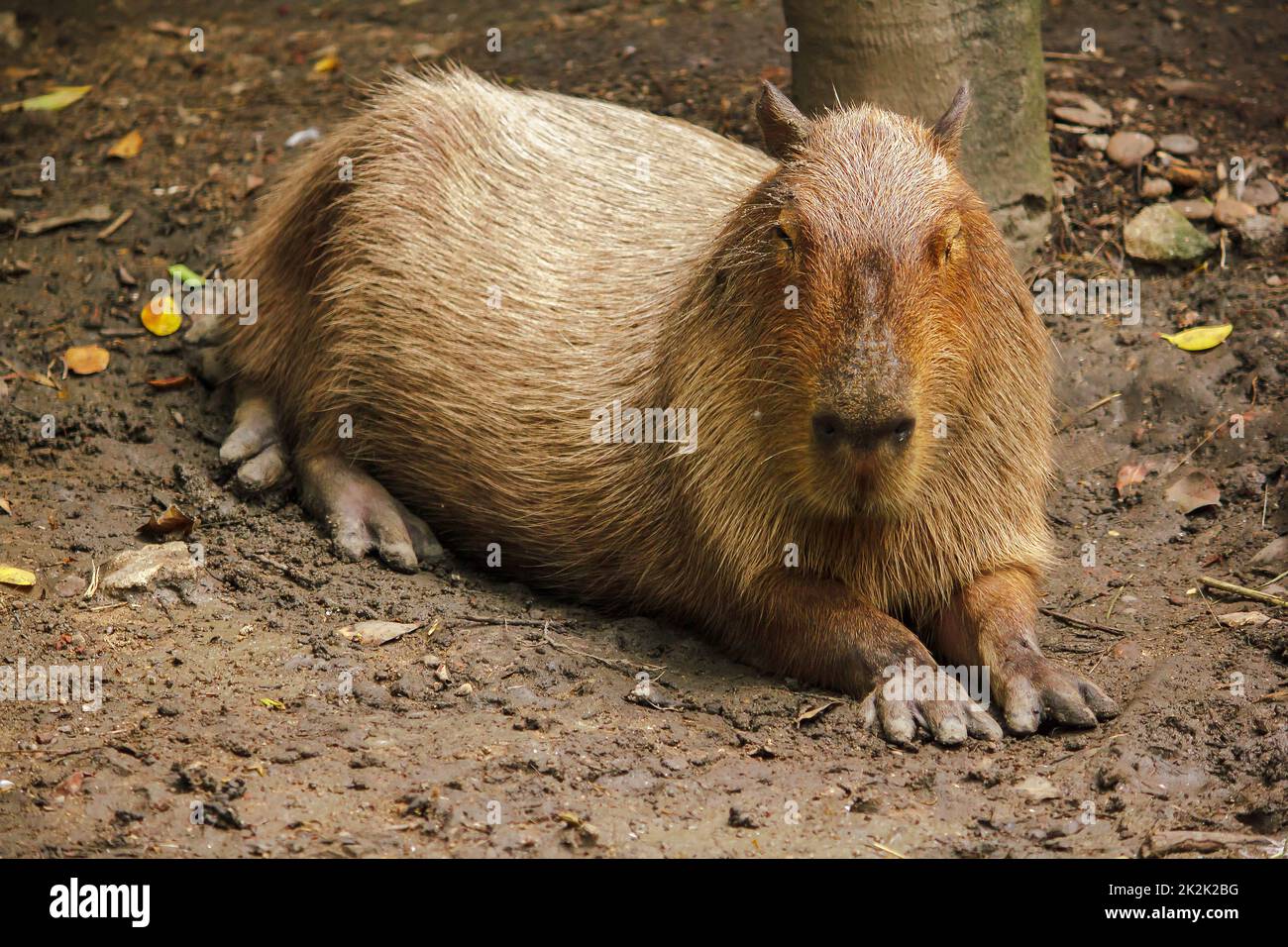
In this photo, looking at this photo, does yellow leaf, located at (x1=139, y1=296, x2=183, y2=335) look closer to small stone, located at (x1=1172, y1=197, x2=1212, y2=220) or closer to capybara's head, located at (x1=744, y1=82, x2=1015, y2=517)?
capybara's head, located at (x1=744, y1=82, x2=1015, y2=517)

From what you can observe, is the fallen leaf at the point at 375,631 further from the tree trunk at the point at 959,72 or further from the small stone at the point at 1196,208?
the small stone at the point at 1196,208

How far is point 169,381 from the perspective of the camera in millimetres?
5543

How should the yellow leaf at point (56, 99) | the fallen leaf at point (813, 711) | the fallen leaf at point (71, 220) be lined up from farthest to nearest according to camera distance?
the yellow leaf at point (56, 99) < the fallen leaf at point (71, 220) < the fallen leaf at point (813, 711)

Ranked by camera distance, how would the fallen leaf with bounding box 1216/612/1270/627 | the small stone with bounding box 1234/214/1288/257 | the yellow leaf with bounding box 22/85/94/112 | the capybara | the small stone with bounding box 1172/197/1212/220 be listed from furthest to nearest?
the yellow leaf with bounding box 22/85/94/112
the small stone with bounding box 1172/197/1212/220
the small stone with bounding box 1234/214/1288/257
the fallen leaf with bounding box 1216/612/1270/627
the capybara

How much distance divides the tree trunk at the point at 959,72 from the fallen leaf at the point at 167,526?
264 centimetres

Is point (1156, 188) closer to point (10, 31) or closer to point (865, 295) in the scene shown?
point (865, 295)

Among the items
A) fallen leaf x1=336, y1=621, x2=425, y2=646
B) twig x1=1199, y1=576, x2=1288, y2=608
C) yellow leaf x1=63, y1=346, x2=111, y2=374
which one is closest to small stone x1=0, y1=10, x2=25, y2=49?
yellow leaf x1=63, y1=346, x2=111, y2=374

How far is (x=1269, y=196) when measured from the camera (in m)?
5.87

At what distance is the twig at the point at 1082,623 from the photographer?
4.32 m

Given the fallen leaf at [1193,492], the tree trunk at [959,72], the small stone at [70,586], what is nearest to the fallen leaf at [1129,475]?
the fallen leaf at [1193,492]

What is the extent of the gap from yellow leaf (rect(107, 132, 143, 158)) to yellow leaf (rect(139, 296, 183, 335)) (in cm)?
118

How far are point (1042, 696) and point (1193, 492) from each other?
140 centimetres

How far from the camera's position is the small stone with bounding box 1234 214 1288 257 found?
18.7 feet

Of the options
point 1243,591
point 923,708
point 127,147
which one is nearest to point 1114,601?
point 1243,591
